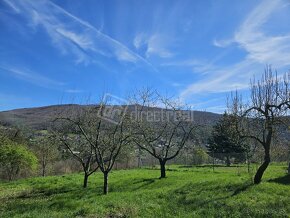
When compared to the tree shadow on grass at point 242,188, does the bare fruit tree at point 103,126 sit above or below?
above

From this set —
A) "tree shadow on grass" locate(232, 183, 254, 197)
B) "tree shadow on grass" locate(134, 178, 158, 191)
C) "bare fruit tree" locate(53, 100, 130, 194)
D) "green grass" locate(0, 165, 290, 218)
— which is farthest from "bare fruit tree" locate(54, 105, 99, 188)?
"tree shadow on grass" locate(232, 183, 254, 197)

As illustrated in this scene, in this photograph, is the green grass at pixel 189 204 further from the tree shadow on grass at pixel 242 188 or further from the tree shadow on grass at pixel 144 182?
the tree shadow on grass at pixel 144 182

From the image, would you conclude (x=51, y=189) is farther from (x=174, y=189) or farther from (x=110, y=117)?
(x=174, y=189)

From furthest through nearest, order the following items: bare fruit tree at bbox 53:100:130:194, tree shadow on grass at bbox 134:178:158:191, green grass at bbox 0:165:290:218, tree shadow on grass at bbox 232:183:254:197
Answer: tree shadow on grass at bbox 134:178:158:191 → bare fruit tree at bbox 53:100:130:194 → tree shadow on grass at bbox 232:183:254:197 → green grass at bbox 0:165:290:218

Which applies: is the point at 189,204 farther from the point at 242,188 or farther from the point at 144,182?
the point at 144,182

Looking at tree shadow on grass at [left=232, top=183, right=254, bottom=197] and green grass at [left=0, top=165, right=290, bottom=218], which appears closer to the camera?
green grass at [left=0, top=165, right=290, bottom=218]

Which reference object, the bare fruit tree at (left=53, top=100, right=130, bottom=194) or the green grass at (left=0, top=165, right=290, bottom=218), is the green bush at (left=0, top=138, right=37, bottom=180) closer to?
the bare fruit tree at (left=53, top=100, right=130, bottom=194)

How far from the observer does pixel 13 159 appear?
3525cm

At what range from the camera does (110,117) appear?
24188 mm

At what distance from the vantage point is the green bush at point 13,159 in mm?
34547

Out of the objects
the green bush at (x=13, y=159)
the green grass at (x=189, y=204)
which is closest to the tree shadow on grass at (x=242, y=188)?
the green grass at (x=189, y=204)

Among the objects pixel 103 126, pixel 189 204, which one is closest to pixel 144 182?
pixel 103 126

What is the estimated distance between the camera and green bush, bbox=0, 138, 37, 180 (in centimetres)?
3455

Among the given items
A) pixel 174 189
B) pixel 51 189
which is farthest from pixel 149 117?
pixel 174 189
